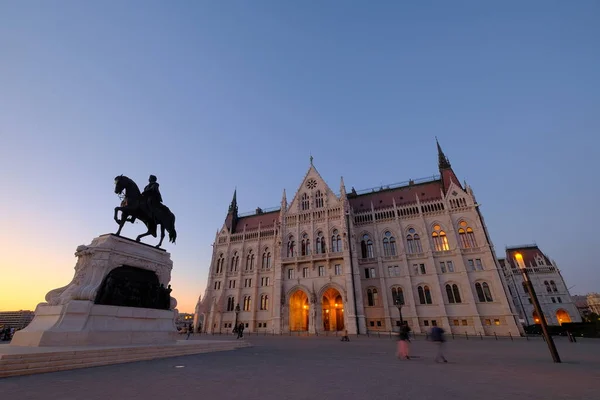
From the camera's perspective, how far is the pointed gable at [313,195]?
147 ft

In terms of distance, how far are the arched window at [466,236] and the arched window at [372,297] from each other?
14.0m

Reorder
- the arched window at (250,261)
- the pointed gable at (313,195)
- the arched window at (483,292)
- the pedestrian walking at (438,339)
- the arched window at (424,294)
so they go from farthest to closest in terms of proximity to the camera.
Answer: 1. the arched window at (250,261)
2. the pointed gable at (313,195)
3. the arched window at (424,294)
4. the arched window at (483,292)
5. the pedestrian walking at (438,339)

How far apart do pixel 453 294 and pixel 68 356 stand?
3963 cm

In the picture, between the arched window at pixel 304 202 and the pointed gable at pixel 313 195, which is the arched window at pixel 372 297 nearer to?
the pointed gable at pixel 313 195

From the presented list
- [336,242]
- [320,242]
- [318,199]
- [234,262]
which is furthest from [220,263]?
[336,242]

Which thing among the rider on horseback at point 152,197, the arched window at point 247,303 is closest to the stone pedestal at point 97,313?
the rider on horseback at point 152,197

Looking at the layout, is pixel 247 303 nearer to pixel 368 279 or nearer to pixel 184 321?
pixel 368 279

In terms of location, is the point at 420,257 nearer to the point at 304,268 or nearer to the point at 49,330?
the point at 304,268

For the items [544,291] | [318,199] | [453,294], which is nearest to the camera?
[453,294]

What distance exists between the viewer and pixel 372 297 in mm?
38438

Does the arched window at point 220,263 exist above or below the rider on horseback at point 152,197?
above

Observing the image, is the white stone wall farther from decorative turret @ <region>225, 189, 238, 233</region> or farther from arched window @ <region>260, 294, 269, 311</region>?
decorative turret @ <region>225, 189, 238, 233</region>

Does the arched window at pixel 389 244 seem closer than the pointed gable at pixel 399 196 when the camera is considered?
Yes

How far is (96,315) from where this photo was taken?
10617mm
